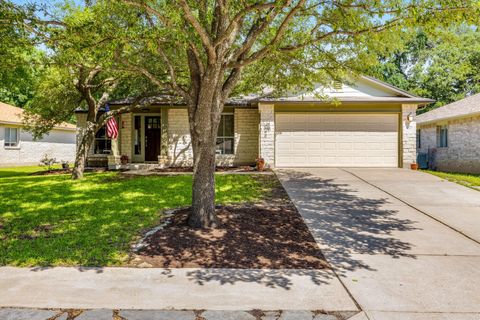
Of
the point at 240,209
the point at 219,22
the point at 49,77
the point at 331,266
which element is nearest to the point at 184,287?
the point at 331,266

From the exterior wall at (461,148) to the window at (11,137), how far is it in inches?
1021

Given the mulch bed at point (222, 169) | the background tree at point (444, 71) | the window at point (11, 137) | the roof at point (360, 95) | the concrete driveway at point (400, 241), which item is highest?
the background tree at point (444, 71)

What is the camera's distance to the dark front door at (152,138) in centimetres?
1741

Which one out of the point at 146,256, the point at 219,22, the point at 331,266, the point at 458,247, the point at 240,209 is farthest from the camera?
the point at 240,209

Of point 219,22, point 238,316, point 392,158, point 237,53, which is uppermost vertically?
point 219,22

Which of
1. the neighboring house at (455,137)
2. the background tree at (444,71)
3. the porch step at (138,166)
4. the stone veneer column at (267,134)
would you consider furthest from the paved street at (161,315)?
the background tree at (444,71)

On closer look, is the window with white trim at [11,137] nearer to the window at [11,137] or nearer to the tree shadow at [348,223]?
the window at [11,137]

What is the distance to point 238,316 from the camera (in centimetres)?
331

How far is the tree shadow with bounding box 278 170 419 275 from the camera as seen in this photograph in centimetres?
517

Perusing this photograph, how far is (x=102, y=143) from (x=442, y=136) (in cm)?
1813

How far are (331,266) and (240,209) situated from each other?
10.7ft

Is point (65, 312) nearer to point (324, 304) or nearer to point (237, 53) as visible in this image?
point (324, 304)

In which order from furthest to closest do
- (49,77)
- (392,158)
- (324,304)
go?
(392,158), (49,77), (324,304)

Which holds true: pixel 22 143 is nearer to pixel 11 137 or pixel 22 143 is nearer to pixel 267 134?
pixel 11 137
